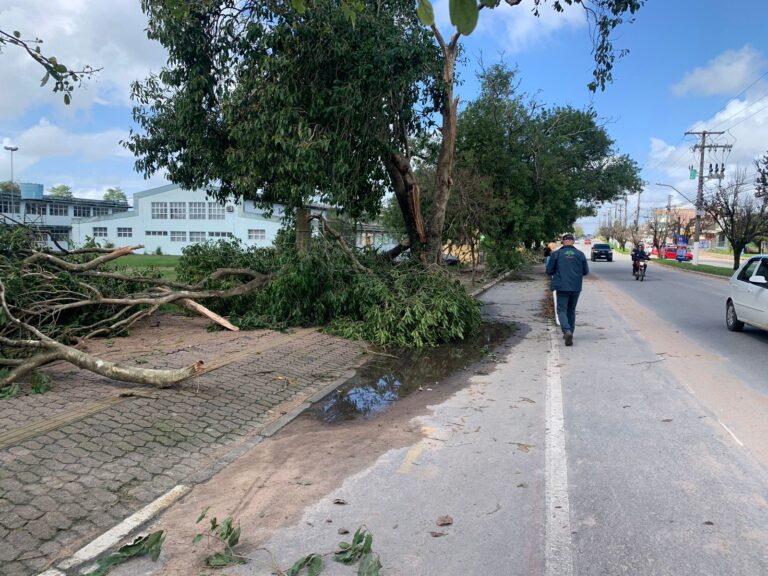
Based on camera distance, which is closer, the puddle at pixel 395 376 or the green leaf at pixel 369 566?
the green leaf at pixel 369 566

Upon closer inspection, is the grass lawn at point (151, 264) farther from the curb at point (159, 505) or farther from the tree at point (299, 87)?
the curb at point (159, 505)

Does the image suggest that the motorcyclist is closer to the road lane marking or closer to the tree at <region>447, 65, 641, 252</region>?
the tree at <region>447, 65, 641, 252</region>

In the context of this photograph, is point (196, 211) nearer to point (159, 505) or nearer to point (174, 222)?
point (174, 222)

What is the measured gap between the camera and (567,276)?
32.6 ft

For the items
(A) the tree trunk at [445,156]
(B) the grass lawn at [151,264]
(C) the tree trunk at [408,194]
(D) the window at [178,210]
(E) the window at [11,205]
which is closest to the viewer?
(C) the tree trunk at [408,194]

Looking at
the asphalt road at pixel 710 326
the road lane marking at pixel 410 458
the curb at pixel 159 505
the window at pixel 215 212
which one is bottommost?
the curb at pixel 159 505

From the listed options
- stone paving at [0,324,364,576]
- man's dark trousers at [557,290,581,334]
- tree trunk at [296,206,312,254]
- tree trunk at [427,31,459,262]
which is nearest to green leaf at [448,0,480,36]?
stone paving at [0,324,364,576]

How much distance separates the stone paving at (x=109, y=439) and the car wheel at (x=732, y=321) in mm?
8184

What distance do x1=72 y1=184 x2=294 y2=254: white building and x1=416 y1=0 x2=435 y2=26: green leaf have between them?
178 ft

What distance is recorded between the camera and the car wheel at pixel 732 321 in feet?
36.5

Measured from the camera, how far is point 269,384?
23.7 ft

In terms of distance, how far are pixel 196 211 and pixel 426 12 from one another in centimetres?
5894

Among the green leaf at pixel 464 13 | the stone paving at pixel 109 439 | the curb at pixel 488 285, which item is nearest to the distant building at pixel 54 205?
the curb at pixel 488 285

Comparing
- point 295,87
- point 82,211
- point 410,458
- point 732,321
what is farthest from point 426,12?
point 82,211
